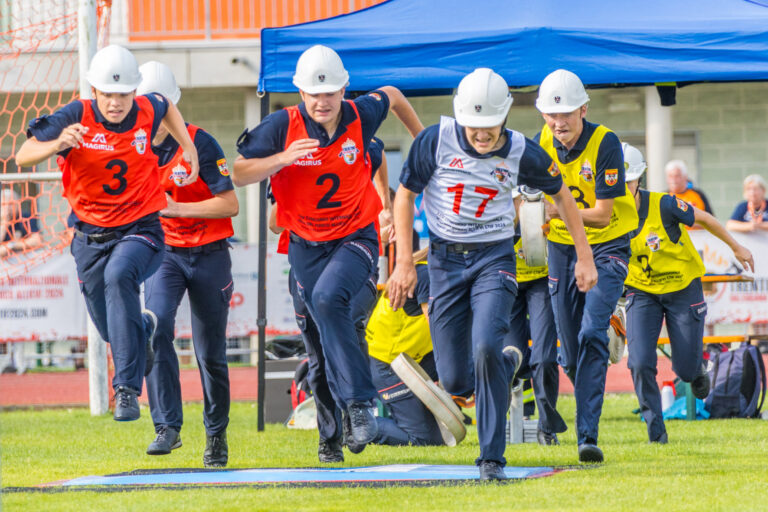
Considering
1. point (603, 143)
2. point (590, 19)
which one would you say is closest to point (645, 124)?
point (590, 19)

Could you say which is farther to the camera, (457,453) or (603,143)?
(457,453)

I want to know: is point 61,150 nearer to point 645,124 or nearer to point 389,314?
point 389,314

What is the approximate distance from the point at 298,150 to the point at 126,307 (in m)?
1.32

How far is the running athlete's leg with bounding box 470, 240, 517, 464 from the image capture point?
20.9ft

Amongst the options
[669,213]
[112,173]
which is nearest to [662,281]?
[669,213]

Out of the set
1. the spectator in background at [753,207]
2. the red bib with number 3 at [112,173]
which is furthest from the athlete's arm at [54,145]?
the spectator in background at [753,207]

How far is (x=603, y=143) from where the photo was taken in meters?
7.73

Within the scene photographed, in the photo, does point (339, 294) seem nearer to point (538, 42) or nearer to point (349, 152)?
point (349, 152)

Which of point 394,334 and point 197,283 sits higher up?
point 197,283

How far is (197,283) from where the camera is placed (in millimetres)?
7684

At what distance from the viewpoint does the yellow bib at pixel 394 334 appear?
9.06 metres

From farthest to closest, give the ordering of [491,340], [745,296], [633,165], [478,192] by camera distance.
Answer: [745,296] < [633,165] < [478,192] < [491,340]

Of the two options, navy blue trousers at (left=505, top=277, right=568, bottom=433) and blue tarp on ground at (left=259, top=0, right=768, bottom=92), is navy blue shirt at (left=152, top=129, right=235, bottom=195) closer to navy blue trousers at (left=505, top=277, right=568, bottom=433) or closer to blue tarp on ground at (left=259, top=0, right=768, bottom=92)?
blue tarp on ground at (left=259, top=0, right=768, bottom=92)

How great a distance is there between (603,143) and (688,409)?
13.1 ft
